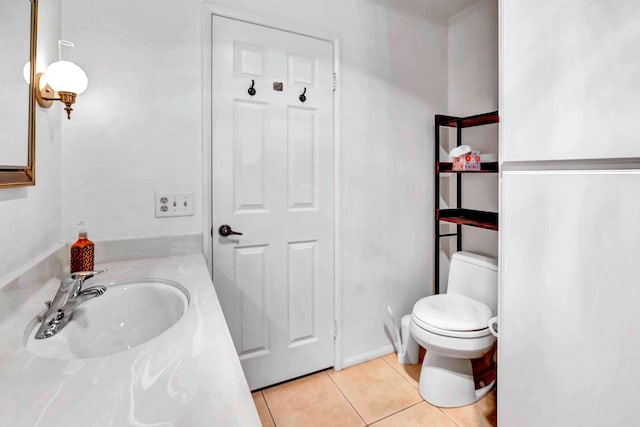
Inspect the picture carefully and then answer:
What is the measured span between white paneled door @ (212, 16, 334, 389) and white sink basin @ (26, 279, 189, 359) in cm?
58

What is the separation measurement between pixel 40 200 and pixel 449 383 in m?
2.02

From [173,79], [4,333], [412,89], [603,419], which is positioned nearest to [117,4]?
[173,79]

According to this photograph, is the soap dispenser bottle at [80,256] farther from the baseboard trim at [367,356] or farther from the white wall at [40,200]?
the baseboard trim at [367,356]

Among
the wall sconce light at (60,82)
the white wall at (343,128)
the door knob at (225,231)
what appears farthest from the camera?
the door knob at (225,231)

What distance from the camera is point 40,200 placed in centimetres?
116

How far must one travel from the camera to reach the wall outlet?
156 cm

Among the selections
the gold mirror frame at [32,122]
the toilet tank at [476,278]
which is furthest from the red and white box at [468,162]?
the gold mirror frame at [32,122]

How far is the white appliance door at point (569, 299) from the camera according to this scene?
0.97 m

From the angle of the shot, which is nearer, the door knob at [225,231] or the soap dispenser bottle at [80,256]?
the soap dispenser bottle at [80,256]

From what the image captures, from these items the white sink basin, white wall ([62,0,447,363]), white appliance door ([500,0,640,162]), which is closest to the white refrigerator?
white appliance door ([500,0,640,162])

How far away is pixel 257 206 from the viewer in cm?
179

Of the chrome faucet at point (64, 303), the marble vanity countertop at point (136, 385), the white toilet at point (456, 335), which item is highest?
the chrome faucet at point (64, 303)

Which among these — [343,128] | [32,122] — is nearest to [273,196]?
[343,128]

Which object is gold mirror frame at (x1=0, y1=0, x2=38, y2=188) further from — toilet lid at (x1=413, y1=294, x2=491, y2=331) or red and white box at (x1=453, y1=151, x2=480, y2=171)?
red and white box at (x1=453, y1=151, x2=480, y2=171)
